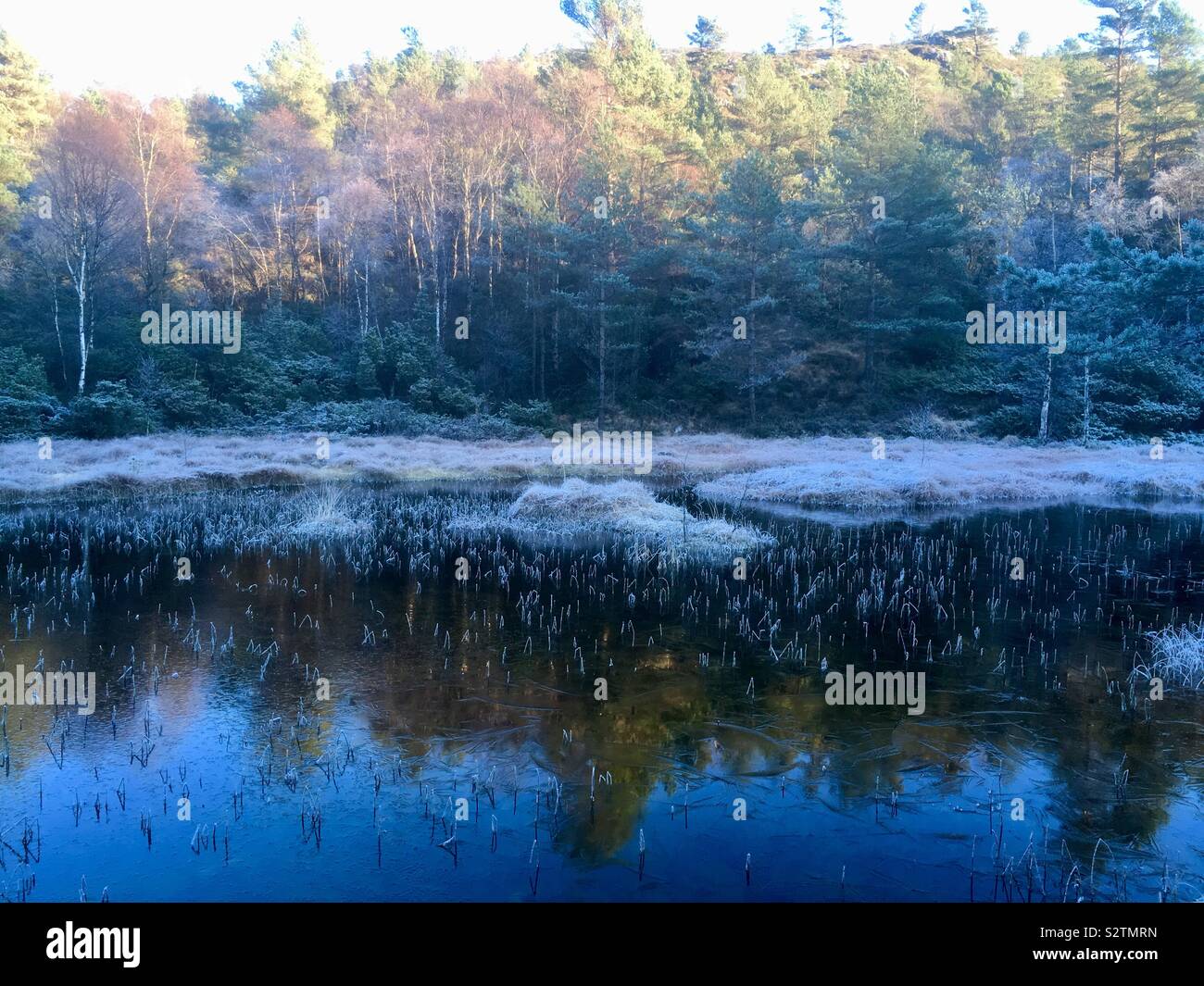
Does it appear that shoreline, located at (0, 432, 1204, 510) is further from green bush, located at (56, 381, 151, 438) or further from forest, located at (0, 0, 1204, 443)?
forest, located at (0, 0, 1204, 443)

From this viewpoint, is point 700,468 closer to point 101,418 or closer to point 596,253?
point 596,253

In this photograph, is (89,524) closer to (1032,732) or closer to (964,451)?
(1032,732)

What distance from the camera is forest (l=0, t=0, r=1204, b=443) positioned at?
123 feet

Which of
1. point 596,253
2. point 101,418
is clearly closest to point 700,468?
point 596,253

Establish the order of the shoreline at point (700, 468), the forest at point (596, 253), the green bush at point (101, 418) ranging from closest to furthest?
the shoreline at point (700, 468) → the green bush at point (101, 418) → the forest at point (596, 253)

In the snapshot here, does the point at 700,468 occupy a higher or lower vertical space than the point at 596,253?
lower

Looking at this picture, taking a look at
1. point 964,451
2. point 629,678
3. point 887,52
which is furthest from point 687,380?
point 887,52

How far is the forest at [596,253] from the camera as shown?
3759cm

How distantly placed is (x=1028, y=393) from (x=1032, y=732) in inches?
1281

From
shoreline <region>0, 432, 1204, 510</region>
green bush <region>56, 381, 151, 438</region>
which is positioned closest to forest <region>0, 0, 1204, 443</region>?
green bush <region>56, 381, 151, 438</region>

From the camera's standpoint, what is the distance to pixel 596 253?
41.0m

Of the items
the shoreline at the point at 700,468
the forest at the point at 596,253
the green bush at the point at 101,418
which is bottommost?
the shoreline at the point at 700,468

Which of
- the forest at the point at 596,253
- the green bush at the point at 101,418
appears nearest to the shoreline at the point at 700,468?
the green bush at the point at 101,418

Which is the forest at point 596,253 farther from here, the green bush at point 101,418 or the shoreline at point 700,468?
the shoreline at point 700,468
